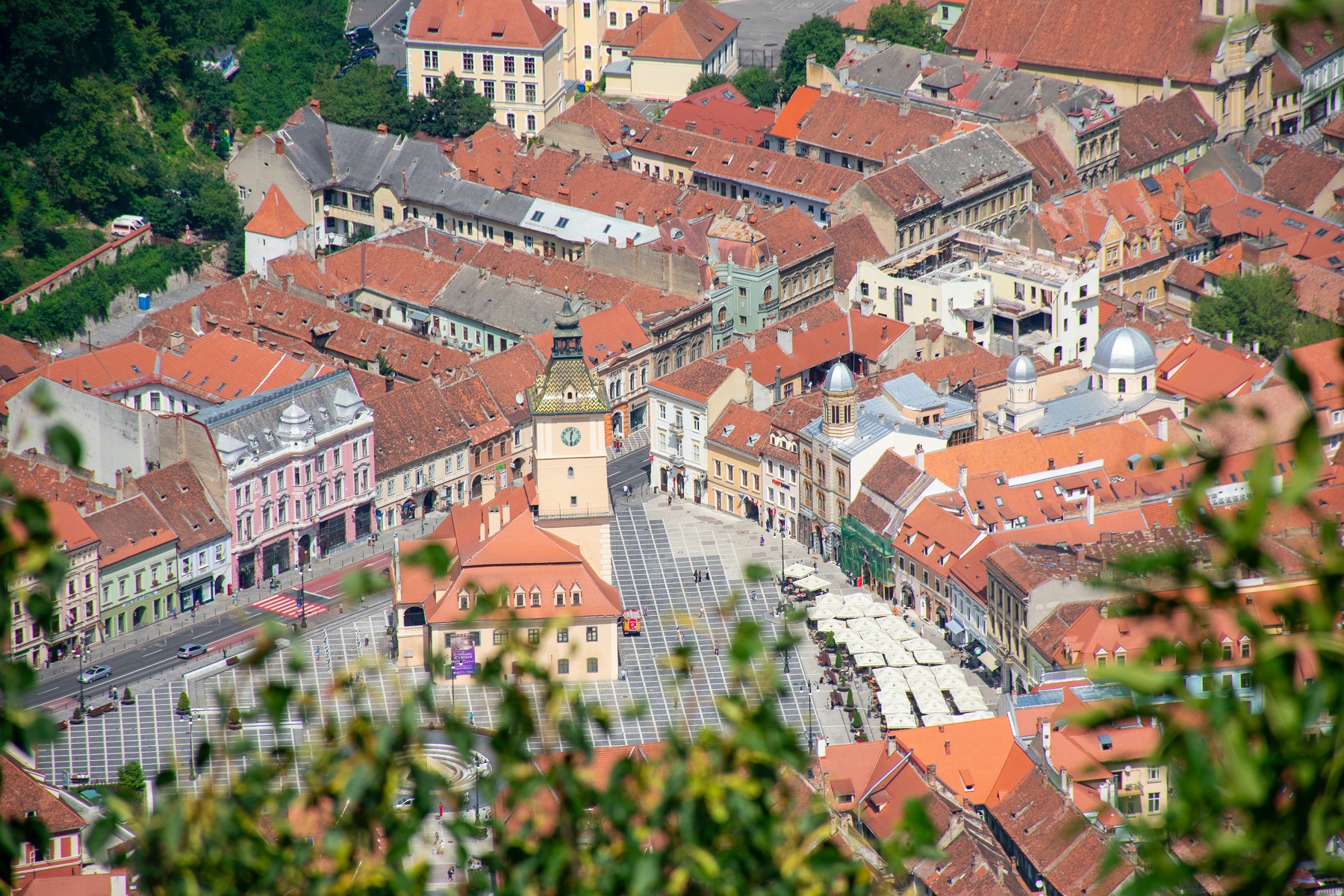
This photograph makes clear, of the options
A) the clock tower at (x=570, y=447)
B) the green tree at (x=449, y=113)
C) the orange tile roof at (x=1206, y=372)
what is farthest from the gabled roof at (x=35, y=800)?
the green tree at (x=449, y=113)

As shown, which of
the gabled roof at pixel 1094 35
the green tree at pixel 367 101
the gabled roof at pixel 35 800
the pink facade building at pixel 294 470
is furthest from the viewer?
the gabled roof at pixel 1094 35

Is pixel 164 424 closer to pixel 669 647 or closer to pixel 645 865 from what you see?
pixel 669 647

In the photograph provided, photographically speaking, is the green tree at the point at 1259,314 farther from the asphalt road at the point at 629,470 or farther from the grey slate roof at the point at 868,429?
the asphalt road at the point at 629,470

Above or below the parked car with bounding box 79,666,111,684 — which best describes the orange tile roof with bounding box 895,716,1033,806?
below

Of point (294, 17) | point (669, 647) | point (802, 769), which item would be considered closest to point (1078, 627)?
point (669, 647)

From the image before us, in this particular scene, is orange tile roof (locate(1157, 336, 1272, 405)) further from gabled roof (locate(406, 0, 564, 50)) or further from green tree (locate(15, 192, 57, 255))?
green tree (locate(15, 192, 57, 255))

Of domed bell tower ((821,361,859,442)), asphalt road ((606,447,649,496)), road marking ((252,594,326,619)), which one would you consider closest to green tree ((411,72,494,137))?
asphalt road ((606,447,649,496))

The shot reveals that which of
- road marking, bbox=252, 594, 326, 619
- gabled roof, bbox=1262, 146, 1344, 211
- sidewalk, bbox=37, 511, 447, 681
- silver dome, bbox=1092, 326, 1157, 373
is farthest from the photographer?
gabled roof, bbox=1262, 146, 1344, 211
